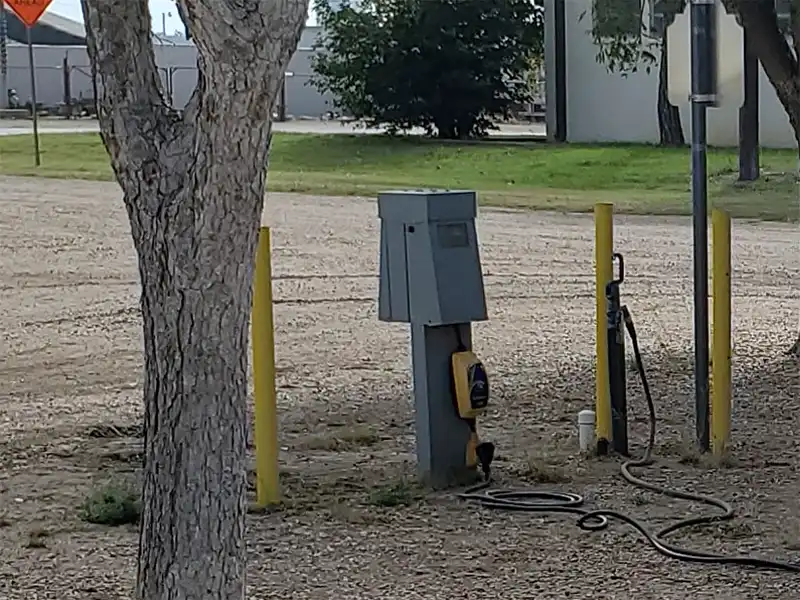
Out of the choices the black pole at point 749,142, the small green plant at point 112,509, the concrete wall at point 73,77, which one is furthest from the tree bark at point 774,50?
the concrete wall at point 73,77

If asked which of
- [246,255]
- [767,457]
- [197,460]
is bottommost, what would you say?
[767,457]

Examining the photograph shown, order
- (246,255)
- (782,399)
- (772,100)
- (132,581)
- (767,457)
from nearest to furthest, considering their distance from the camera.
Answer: (246,255), (132,581), (767,457), (782,399), (772,100)

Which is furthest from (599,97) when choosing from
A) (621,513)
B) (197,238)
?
(197,238)

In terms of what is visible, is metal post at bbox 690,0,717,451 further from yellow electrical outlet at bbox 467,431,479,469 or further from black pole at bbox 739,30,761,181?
black pole at bbox 739,30,761,181

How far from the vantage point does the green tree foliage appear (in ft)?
124

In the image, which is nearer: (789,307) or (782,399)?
(782,399)

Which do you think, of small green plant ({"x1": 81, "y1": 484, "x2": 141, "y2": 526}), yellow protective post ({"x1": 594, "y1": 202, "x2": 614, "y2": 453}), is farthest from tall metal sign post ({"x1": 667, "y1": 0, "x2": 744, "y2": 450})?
small green plant ({"x1": 81, "y1": 484, "x2": 141, "y2": 526})

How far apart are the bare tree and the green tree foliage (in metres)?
33.9

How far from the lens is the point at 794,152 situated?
3241cm

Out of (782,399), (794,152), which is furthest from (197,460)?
(794,152)

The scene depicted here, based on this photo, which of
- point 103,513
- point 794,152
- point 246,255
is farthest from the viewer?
point 794,152

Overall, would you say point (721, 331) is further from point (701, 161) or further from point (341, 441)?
point (341, 441)

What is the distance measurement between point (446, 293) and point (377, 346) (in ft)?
15.5

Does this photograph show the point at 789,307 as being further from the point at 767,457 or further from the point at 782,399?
the point at 767,457
